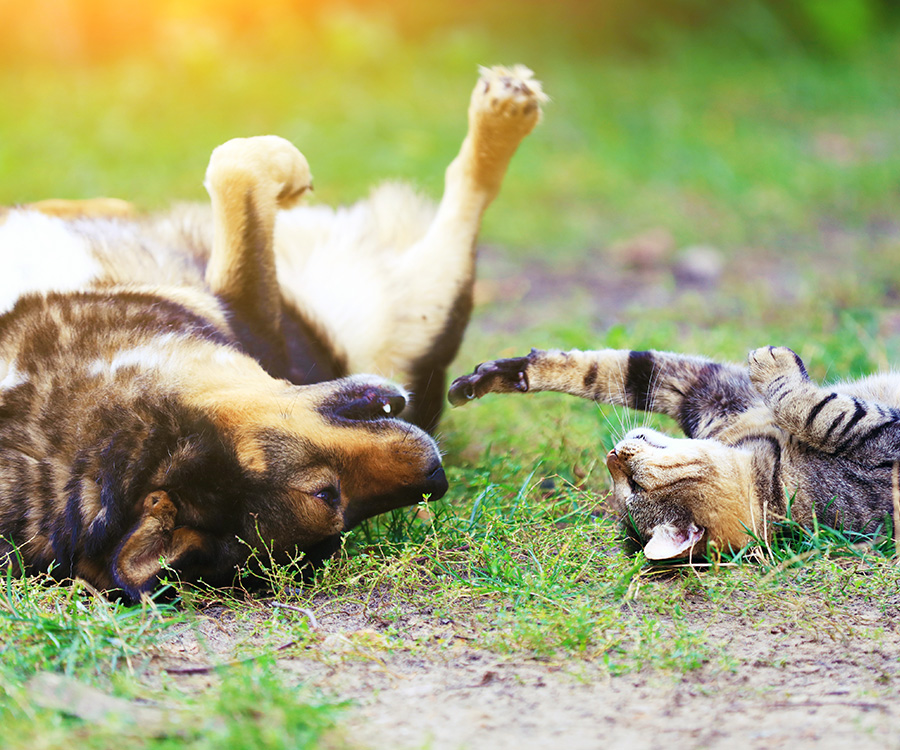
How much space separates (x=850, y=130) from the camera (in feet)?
30.3

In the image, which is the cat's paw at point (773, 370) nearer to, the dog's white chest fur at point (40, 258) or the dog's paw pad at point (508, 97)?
the dog's paw pad at point (508, 97)

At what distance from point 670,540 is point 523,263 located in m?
4.41

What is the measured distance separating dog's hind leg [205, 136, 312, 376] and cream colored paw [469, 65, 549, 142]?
39.5 inches

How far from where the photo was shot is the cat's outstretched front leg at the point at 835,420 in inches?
114

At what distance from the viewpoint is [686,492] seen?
289cm

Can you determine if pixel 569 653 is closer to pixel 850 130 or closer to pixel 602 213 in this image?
pixel 602 213

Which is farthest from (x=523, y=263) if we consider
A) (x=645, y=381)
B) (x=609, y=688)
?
(x=609, y=688)

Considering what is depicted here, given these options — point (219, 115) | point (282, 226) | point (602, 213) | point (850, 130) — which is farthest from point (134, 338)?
point (850, 130)

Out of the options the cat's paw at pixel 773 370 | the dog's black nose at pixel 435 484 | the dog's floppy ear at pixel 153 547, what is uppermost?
the cat's paw at pixel 773 370

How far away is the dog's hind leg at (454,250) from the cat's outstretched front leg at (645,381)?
0.69 meters

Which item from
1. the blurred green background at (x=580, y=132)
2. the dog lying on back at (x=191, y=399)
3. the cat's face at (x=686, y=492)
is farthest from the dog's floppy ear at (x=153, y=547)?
the blurred green background at (x=580, y=132)

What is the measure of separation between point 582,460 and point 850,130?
7.13 metres

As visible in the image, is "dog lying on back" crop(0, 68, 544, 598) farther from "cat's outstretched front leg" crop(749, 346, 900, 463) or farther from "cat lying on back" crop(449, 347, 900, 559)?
"cat's outstretched front leg" crop(749, 346, 900, 463)

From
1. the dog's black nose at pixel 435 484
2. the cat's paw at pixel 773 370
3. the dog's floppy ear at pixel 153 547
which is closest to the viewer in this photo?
the dog's floppy ear at pixel 153 547
